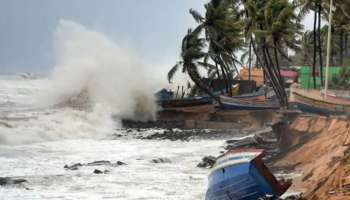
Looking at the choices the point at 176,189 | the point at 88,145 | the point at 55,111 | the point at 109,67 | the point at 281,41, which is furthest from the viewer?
the point at 109,67

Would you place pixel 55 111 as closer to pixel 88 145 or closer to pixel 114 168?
pixel 88 145

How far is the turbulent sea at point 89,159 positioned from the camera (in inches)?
636

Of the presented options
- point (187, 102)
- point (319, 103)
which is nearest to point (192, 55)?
point (187, 102)

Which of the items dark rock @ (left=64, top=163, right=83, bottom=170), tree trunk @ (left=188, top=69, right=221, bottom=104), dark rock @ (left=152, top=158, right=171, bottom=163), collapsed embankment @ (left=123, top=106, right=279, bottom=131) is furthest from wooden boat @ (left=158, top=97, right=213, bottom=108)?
dark rock @ (left=64, top=163, right=83, bottom=170)

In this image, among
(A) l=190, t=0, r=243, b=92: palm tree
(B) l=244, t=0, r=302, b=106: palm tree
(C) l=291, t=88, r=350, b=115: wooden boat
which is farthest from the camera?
(A) l=190, t=0, r=243, b=92: palm tree

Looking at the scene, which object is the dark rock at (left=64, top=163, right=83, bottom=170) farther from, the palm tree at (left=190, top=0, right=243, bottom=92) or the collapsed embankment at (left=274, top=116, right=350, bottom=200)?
the palm tree at (left=190, top=0, right=243, bottom=92)

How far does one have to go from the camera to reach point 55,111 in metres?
43.2

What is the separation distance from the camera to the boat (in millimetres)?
11820

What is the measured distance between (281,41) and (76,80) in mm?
20655

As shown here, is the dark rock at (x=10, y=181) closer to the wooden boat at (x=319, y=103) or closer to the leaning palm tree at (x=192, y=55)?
the wooden boat at (x=319, y=103)

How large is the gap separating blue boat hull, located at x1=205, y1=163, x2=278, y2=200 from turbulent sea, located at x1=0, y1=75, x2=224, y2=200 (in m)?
2.65

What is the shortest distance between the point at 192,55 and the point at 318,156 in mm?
25755

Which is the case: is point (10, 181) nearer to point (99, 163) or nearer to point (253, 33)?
point (99, 163)

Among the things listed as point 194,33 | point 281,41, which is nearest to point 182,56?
point 194,33
